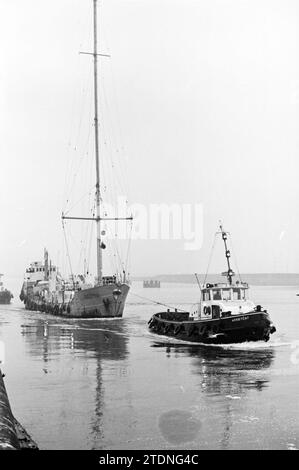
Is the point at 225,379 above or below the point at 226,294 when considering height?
below

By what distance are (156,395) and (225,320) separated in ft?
49.2

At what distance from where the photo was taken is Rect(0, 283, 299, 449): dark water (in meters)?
14.8

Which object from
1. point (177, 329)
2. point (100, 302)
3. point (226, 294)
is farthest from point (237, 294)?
point (100, 302)

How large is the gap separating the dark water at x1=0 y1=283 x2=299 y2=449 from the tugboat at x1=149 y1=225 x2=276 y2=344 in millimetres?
798

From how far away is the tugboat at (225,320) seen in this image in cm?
3516

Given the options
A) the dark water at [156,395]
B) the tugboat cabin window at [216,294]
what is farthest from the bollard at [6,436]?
the tugboat cabin window at [216,294]

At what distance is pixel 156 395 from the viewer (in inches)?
829

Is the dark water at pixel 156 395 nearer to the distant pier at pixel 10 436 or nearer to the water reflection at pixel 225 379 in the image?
the water reflection at pixel 225 379

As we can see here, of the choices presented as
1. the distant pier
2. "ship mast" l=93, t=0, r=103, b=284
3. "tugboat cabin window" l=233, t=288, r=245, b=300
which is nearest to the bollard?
the distant pier

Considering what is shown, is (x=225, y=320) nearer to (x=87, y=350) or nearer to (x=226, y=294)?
(x=226, y=294)

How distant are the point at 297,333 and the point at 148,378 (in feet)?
98.5

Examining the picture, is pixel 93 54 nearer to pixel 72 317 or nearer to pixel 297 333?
pixel 72 317

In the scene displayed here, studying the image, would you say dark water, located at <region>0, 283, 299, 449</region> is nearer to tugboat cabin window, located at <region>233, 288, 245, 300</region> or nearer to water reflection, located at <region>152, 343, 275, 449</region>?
water reflection, located at <region>152, 343, 275, 449</region>
